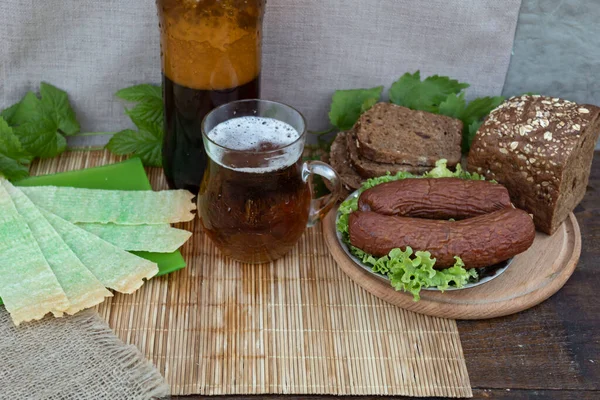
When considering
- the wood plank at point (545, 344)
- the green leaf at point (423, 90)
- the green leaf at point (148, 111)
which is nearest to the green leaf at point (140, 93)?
the green leaf at point (148, 111)

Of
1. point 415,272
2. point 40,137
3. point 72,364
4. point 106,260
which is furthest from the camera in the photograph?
point 40,137

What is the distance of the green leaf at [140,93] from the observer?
2059 mm

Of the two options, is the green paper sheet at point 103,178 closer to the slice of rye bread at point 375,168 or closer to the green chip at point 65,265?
the green chip at point 65,265

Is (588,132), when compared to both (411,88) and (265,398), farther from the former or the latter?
(265,398)

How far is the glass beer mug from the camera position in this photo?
151cm

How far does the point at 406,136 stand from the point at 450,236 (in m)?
0.49

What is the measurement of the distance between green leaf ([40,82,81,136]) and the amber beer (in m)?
0.46

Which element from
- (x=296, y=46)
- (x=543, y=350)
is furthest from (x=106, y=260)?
(x=543, y=350)

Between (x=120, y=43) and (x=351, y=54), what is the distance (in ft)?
2.29

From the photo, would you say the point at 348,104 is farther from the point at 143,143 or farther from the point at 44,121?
the point at 44,121

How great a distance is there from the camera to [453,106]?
2.12 metres

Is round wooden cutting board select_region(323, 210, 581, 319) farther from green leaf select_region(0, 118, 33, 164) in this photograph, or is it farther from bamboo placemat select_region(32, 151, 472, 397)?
green leaf select_region(0, 118, 33, 164)

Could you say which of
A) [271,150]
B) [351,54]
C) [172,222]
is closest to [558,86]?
[351,54]

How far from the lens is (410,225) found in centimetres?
159
